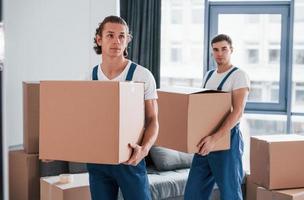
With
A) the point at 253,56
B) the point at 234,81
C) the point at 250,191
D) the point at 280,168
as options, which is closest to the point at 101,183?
the point at 234,81

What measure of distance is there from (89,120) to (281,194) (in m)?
1.69

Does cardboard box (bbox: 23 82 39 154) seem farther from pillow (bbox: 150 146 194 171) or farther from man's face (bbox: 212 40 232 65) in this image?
man's face (bbox: 212 40 232 65)

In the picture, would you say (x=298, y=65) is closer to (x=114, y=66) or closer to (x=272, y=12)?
(x=272, y=12)

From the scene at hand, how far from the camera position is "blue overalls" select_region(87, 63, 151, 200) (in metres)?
1.91

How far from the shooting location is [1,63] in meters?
0.79

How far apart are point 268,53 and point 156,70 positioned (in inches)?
42.9

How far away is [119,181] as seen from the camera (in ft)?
6.33

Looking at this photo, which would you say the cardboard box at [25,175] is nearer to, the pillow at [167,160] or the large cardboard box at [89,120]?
the pillow at [167,160]

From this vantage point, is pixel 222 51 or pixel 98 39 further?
pixel 222 51

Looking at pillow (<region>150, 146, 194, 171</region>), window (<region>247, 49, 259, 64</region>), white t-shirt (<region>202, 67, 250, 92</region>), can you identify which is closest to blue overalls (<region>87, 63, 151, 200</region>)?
white t-shirt (<region>202, 67, 250, 92</region>)

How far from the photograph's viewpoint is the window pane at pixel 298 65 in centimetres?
423

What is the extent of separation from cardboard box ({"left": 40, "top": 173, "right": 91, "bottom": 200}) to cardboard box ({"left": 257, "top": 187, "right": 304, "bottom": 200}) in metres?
1.18

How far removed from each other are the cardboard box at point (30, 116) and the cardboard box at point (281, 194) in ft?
5.43

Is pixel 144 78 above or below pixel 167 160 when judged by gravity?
above
